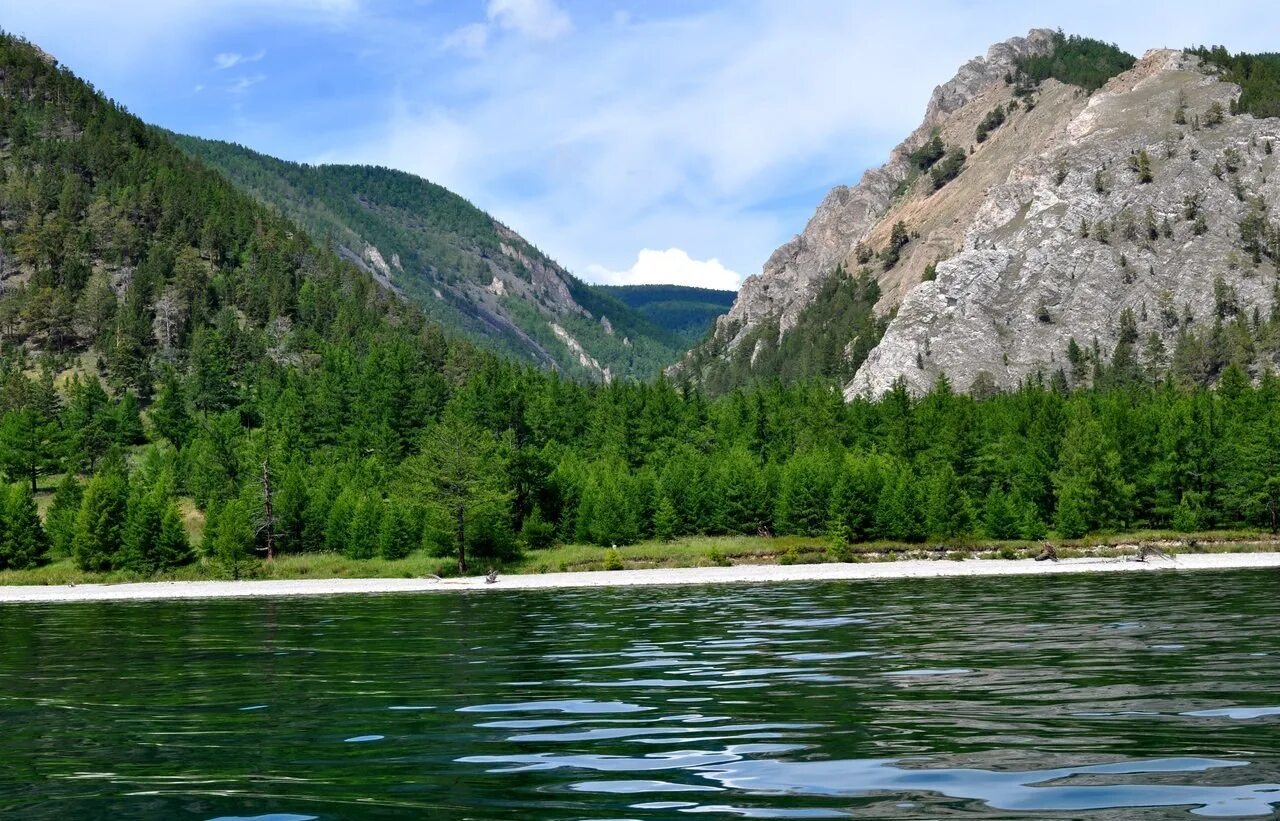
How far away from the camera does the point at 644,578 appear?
284 feet

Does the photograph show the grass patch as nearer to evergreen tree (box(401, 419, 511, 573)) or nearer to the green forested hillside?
the green forested hillside

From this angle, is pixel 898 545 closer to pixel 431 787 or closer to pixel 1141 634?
pixel 1141 634

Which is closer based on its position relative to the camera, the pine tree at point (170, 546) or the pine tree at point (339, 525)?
the pine tree at point (170, 546)

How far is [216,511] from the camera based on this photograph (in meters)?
107

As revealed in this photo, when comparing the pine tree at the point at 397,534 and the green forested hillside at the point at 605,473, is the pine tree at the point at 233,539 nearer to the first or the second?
the green forested hillside at the point at 605,473

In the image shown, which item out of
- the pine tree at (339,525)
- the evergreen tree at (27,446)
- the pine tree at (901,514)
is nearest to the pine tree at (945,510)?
the pine tree at (901,514)

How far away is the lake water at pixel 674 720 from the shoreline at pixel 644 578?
40.4 m

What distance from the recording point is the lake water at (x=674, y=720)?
1135cm

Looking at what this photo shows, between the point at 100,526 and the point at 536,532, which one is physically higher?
the point at 100,526

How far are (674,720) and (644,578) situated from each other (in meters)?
69.8

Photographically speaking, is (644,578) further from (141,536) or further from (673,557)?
(141,536)

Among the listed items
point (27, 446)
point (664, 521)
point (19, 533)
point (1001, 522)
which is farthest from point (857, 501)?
point (27, 446)

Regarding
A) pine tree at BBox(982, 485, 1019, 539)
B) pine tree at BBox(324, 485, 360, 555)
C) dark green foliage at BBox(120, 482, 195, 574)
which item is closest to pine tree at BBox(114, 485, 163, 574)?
dark green foliage at BBox(120, 482, 195, 574)

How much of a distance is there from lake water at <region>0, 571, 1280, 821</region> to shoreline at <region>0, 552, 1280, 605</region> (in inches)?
1592
